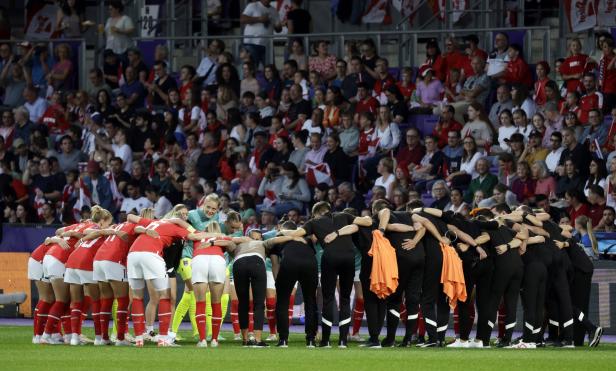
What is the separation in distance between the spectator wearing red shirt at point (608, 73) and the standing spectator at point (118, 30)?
10837mm

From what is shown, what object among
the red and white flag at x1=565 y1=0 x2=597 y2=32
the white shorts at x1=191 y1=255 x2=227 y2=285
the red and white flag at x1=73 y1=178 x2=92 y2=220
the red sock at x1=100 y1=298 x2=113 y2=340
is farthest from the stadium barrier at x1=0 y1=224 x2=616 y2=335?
the red and white flag at x1=565 y1=0 x2=597 y2=32

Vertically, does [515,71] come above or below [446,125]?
above

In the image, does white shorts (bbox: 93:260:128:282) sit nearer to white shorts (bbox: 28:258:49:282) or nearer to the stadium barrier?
white shorts (bbox: 28:258:49:282)

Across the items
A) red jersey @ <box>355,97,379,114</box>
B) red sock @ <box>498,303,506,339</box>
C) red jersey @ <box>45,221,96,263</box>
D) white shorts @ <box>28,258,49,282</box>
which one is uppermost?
red jersey @ <box>355,97,379,114</box>

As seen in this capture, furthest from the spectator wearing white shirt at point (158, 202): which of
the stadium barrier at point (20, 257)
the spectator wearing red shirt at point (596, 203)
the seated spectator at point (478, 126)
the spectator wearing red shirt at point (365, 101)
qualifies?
the spectator wearing red shirt at point (596, 203)

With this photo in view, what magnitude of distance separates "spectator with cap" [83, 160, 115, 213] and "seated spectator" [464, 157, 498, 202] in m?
7.61

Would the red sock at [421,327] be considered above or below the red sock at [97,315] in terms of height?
below

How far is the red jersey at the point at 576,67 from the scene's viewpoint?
26188mm

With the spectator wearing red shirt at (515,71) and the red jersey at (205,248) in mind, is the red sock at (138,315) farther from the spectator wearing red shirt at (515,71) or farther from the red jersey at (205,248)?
the spectator wearing red shirt at (515,71)

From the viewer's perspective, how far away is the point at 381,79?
28.4 meters

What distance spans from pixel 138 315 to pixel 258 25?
12494 mm

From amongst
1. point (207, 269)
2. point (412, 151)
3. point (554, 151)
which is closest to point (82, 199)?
point (412, 151)

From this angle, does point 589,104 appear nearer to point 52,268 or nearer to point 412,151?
point 412,151

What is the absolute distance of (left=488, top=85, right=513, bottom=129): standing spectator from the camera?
26.6 meters
